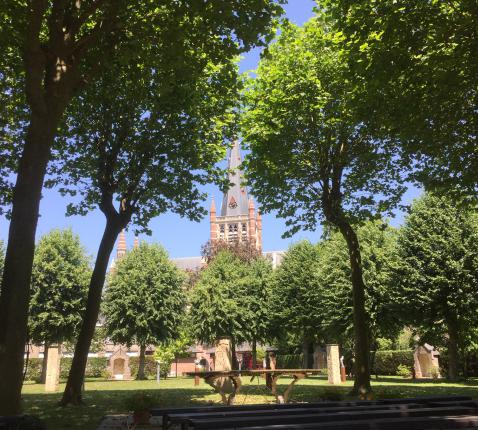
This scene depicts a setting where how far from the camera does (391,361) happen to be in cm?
3841

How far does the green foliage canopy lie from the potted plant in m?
25.8

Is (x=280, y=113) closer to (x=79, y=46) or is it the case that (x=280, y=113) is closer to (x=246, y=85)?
(x=246, y=85)

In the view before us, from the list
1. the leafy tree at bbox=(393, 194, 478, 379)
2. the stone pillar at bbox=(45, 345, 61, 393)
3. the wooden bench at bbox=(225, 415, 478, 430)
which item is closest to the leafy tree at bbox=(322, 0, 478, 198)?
the wooden bench at bbox=(225, 415, 478, 430)

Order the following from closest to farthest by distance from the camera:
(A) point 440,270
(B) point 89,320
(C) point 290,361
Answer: (B) point 89,320 → (A) point 440,270 → (C) point 290,361

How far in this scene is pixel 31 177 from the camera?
8250mm

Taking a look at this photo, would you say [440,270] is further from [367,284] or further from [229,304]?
[229,304]

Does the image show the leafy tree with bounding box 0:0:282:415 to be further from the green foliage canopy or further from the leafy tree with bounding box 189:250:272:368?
the leafy tree with bounding box 189:250:272:368

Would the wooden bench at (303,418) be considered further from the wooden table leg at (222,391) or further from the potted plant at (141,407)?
the wooden table leg at (222,391)

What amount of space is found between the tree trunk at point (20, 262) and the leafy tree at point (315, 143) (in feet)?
30.6

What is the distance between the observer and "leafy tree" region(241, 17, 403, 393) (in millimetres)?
15844

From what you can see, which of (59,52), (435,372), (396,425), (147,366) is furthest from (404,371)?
(59,52)

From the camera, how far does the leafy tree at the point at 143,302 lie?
1494 inches

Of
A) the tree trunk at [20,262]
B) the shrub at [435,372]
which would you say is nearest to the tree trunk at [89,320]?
the tree trunk at [20,262]

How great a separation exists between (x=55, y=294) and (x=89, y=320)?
22240 millimetres
